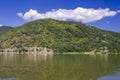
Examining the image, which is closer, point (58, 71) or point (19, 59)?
point (58, 71)

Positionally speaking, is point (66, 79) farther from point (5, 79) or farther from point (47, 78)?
point (5, 79)

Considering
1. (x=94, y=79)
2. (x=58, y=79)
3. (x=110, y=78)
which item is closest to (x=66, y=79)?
(x=58, y=79)

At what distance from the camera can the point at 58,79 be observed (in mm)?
59781

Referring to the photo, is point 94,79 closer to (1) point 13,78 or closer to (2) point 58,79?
(2) point 58,79

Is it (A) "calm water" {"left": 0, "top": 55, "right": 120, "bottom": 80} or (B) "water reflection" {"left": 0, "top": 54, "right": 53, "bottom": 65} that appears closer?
(A) "calm water" {"left": 0, "top": 55, "right": 120, "bottom": 80}

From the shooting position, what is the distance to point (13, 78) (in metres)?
61.4

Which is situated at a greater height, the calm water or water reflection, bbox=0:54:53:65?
water reflection, bbox=0:54:53:65

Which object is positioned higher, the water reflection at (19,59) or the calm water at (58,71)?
the water reflection at (19,59)

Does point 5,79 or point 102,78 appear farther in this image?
point 102,78

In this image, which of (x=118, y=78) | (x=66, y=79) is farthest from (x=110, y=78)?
(x=66, y=79)

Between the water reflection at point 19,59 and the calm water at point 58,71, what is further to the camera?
the water reflection at point 19,59

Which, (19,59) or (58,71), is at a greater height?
(19,59)

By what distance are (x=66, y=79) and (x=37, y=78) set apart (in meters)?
6.64

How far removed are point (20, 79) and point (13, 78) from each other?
212cm
